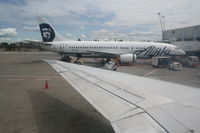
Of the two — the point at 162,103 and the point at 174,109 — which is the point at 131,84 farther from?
the point at 174,109

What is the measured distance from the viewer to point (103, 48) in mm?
24672

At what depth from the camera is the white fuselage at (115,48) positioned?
2406 cm

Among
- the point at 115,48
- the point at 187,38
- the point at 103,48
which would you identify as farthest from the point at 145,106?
the point at 187,38

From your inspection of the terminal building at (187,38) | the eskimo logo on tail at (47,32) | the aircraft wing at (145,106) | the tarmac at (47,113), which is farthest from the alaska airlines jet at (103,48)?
the aircraft wing at (145,106)

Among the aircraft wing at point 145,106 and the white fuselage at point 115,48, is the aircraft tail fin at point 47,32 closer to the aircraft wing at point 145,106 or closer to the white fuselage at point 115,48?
the white fuselage at point 115,48

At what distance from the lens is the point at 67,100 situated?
26.7 ft

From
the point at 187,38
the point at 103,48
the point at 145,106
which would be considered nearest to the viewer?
the point at 145,106

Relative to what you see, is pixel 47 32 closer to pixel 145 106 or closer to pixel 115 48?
pixel 115 48

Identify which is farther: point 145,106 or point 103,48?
point 103,48

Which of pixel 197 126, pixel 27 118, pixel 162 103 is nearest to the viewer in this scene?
pixel 197 126

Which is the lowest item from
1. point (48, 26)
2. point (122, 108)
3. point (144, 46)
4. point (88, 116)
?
point (88, 116)

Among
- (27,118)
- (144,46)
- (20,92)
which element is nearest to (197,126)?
(27,118)

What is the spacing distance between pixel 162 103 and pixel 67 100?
19.9ft

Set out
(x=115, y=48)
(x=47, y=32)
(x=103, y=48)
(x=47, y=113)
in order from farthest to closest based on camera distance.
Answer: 1. (x=103, y=48)
2. (x=115, y=48)
3. (x=47, y=32)
4. (x=47, y=113)
